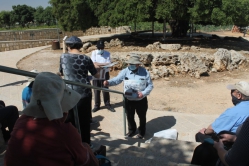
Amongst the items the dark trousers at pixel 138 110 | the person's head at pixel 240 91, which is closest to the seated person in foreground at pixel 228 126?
the person's head at pixel 240 91

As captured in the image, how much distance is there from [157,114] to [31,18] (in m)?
62.4

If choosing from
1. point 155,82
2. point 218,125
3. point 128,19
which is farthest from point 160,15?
point 218,125

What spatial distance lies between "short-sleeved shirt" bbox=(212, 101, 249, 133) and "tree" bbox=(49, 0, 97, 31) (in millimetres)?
15979

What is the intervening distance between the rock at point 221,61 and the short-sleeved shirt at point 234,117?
766cm

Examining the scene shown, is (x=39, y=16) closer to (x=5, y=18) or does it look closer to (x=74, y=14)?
(x=5, y=18)

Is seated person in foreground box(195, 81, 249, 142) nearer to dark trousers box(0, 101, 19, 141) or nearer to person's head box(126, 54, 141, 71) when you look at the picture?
person's head box(126, 54, 141, 71)

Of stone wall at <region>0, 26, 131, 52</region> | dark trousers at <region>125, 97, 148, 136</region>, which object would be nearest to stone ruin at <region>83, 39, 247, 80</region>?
dark trousers at <region>125, 97, 148, 136</region>

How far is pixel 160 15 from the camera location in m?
14.6

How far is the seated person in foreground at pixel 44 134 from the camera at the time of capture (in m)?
1.50

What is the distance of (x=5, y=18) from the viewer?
55781 mm

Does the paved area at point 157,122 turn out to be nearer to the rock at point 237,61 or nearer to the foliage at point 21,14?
the rock at point 237,61

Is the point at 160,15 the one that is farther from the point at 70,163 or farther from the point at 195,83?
the point at 70,163

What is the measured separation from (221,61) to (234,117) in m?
7.88

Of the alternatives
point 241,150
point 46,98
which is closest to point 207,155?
point 241,150
